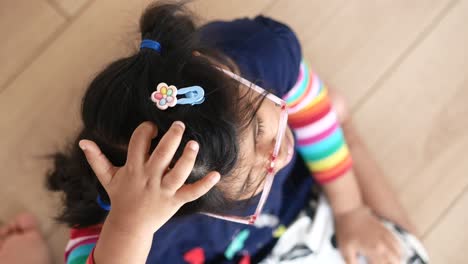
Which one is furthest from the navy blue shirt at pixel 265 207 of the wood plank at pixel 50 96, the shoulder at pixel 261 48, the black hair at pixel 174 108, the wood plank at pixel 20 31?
the wood plank at pixel 20 31

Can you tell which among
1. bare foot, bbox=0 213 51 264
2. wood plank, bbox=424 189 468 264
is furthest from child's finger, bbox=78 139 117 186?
wood plank, bbox=424 189 468 264

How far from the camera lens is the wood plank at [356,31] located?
A: 79 cm

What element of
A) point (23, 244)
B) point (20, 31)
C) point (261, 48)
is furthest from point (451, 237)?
point (20, 31)

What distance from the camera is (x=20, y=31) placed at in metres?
0.78

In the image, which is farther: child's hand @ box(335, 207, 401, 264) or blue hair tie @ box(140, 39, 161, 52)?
child's hand @ box(335, 207, 401, 264)

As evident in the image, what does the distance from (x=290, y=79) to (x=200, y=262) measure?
306 mm

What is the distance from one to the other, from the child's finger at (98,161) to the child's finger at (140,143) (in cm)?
3

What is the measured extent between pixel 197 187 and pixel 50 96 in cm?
52

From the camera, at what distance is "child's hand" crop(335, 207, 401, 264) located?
686 millimetres

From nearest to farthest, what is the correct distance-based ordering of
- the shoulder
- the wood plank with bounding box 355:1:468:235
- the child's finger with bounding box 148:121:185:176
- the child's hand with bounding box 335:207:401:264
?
1. the child's finger with bounding box 148:121:185:176
2. the shoulder
3. the child's hand with bounding box 335:207:401:264
4. the wood plank with bounding box 355:1:468:235

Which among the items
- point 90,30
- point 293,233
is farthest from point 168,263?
point 90,30

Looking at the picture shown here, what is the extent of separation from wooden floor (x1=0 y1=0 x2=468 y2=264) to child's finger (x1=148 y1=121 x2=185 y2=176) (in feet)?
1.52

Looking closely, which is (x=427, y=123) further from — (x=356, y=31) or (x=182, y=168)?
(x=182, y=168)

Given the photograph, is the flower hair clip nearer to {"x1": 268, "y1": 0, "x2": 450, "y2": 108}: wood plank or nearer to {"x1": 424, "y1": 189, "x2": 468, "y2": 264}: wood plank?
{"x1": 268, "y1": 0, "x2": 450, "y2": 108}: wood plank
